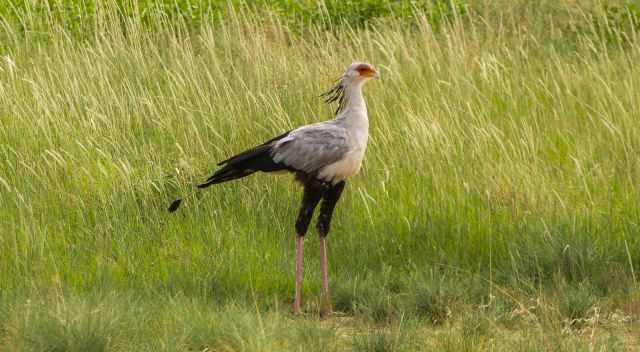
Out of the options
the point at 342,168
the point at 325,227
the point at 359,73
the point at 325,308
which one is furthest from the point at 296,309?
the point at 359,73

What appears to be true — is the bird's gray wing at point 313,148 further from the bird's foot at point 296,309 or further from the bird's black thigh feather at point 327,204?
the bird's foot at point 296,309

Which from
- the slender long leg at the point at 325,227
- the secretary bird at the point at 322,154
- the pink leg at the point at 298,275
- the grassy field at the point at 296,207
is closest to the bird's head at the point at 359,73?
the secretary bird at the point at 322,154

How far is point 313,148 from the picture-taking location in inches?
225

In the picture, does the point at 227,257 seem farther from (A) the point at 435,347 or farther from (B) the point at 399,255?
(A) the point at 435,347

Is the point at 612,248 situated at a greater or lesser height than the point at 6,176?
lesser

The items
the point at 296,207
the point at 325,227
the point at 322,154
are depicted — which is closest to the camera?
the point at 322,154

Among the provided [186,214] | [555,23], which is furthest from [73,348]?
[555,23]

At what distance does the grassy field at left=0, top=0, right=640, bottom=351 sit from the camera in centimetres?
512

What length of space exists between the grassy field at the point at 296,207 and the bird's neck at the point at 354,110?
936 millimetres

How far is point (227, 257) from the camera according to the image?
6.16m

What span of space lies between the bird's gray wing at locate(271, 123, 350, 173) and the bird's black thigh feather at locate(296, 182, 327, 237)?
0.14m

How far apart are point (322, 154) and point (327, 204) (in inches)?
17.1

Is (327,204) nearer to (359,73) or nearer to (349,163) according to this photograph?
(349,163)

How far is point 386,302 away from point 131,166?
2336 millimetres
